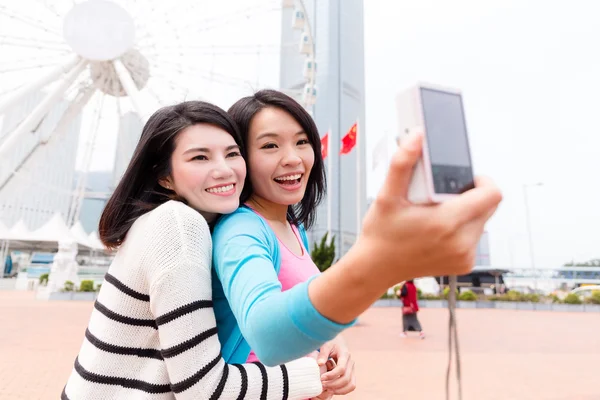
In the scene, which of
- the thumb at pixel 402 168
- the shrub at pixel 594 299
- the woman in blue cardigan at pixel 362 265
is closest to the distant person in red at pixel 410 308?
the woman in blue cardigan at pixel 362 265

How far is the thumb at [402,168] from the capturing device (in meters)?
0.60

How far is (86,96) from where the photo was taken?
1311cm

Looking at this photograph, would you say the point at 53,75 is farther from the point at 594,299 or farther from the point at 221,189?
the point at 594,299

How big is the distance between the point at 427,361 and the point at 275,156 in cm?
614

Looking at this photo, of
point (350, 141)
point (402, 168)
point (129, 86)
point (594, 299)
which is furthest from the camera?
point (594, 299)

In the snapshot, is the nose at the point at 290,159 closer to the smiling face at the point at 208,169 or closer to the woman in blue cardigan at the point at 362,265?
the smiling face at the point at 208,169

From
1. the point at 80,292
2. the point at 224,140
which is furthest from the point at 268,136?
the point at 80,292

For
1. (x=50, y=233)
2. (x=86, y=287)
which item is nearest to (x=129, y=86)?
(x=86, y=287)

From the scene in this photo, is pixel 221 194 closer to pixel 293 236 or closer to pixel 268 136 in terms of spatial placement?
pixel 268 136

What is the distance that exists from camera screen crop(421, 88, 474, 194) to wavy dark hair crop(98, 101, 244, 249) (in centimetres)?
74

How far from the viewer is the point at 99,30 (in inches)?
465

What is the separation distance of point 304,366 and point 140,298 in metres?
0.46

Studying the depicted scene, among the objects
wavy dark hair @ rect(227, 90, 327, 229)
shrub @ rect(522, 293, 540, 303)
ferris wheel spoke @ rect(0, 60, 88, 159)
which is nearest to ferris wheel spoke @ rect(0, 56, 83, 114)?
A: ferris wheel spoke @ rect(0, 60, 88, 159)

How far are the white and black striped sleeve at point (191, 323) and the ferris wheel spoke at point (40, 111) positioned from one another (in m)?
12.5
